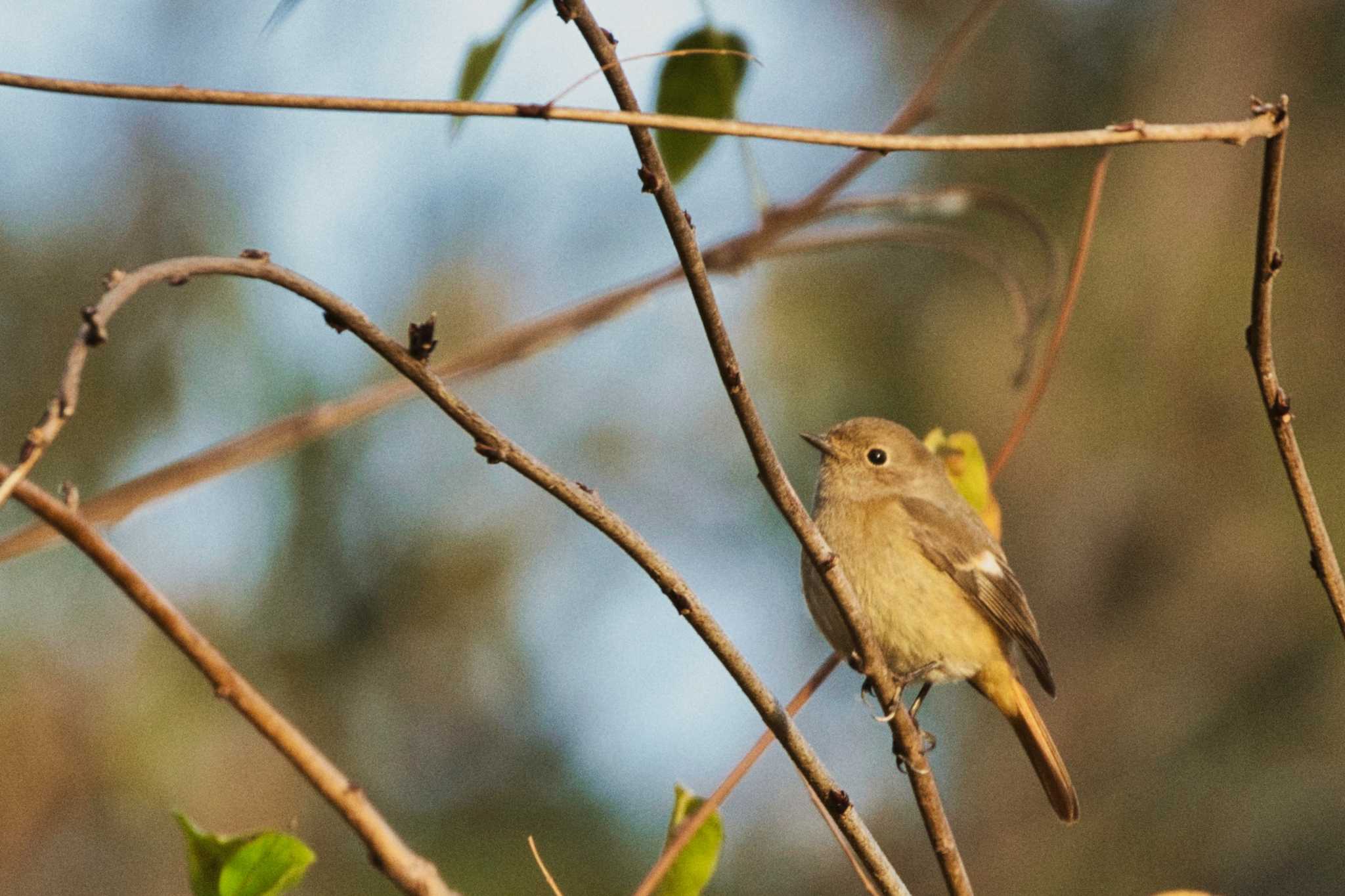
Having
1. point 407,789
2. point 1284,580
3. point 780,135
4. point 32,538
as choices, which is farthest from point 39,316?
point 1284,580

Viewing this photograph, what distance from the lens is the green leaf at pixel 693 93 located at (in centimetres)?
218

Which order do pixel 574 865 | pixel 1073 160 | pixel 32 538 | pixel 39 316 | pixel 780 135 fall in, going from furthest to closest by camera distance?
pixel 1073 160
pixel 39 316
pixel 574 865
pixel 32 538
pixel 780 135

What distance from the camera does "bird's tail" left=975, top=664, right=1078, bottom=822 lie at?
348 cm

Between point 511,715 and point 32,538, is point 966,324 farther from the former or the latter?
point 32,538

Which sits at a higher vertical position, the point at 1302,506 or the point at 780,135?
the point at 780,135

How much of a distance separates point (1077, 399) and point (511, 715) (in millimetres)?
4347

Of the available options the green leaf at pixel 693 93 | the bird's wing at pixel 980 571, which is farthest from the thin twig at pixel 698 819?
the bird's wing at pixel 980 571

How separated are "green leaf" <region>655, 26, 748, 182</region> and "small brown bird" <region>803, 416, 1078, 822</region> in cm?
132

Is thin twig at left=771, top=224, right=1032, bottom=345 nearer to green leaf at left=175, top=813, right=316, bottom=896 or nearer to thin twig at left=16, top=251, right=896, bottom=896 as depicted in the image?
thin twig at left=16, top=251, right=896, bottom=896

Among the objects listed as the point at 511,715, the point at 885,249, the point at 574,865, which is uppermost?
the point at 885,249

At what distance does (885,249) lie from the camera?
8.78 m

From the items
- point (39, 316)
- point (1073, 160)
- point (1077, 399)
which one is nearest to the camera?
point (39, 316)

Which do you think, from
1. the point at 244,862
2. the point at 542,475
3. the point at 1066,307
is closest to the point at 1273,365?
the point at 1066,307

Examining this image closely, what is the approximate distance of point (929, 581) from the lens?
3.64 metres
